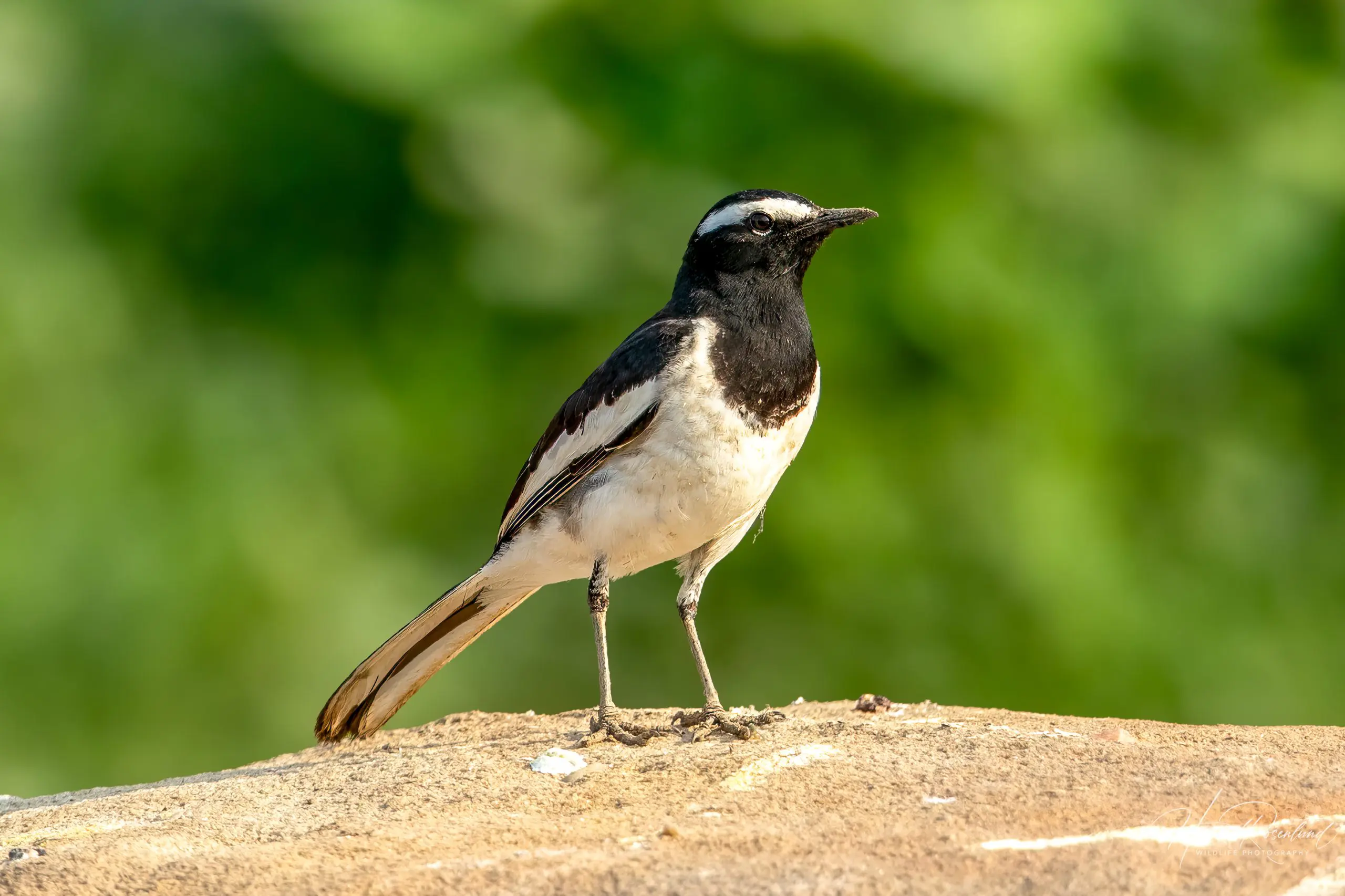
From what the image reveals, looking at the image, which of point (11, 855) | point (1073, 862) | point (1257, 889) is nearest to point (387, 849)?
point (11, 855)

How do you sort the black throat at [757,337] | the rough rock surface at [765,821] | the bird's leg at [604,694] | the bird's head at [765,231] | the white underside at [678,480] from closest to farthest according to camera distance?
1. the rough rock surface at [765,821]
2. the bird's leg at [604,694]
3. the white underside at [678,480]
4. the black throat at [757,337]
5. the bird's head at [765,231]

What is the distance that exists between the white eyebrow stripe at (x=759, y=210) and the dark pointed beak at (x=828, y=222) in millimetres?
41

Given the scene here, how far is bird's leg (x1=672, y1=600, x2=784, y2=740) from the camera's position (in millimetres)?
4953

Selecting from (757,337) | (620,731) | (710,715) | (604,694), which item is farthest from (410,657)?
(757,337)

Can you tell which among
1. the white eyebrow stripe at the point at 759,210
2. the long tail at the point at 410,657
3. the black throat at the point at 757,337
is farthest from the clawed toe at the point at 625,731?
the white eyebrow stripe at the point at 759,210

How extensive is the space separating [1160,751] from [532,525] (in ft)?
8.90

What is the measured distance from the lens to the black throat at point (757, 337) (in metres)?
5.35

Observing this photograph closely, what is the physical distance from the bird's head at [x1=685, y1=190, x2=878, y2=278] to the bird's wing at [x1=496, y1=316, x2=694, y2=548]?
1.21 ft

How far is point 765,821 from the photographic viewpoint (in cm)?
366

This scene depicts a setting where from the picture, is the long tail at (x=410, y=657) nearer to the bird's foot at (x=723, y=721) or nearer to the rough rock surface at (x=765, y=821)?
the rough rock surface at (x=765, y=821)

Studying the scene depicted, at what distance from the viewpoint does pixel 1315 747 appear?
455cm

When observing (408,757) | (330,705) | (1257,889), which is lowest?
(1257,889)

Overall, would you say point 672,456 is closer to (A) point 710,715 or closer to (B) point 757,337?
(B) point 757,337

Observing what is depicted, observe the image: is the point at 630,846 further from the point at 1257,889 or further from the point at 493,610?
the point at 493,610
